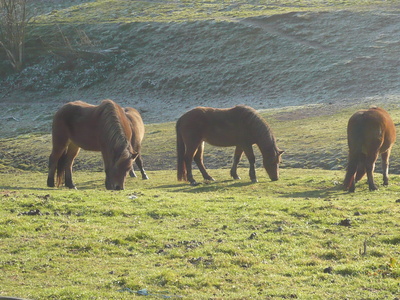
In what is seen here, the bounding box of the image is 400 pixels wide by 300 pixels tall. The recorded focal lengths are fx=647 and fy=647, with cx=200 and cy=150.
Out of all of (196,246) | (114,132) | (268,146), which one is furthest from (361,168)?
(196,246)

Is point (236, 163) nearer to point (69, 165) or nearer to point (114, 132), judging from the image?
point (114, 132)

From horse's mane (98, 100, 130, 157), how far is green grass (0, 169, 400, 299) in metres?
1.74

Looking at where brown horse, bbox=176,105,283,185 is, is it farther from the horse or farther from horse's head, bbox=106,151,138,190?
horse's head, bbox=106,151,138,190

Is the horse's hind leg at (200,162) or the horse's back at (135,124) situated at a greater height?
the horse's back at (135,124)

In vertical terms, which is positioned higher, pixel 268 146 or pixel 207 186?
pixel 268 146

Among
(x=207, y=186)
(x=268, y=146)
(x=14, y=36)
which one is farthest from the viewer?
(x=14, y=36)

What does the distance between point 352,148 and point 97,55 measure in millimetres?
39492

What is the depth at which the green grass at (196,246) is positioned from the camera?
24.8 feet

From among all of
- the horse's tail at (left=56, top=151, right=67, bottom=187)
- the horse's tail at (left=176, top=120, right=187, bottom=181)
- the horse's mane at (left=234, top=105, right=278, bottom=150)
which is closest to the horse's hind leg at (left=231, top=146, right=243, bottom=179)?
the horse's mane at (left=234, top=105, right=278, bottom=150)

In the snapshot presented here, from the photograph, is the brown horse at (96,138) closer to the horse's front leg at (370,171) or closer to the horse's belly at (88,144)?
the horse's belly at (88,144)

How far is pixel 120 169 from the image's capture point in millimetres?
15570

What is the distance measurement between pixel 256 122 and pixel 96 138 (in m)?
4.54

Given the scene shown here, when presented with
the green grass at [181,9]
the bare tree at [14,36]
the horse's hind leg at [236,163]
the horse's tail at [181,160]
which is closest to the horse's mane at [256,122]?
the horse's hind leg at [236,163]

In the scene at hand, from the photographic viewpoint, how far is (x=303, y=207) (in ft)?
39.1
